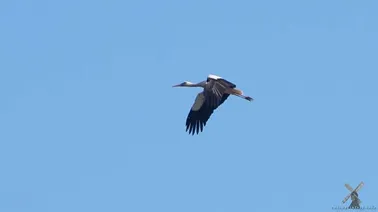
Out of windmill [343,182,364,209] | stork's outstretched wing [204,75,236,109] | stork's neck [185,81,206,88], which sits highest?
stork's neck [185,81,206,88]

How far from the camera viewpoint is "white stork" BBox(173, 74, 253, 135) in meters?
22.3

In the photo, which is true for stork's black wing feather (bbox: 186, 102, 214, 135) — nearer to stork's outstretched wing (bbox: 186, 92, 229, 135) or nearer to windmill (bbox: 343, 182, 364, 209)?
stork's outstretched wing (bbox: 186, 92, 229, 135)

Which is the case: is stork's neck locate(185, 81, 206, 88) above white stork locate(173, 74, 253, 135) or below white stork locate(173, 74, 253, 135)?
above

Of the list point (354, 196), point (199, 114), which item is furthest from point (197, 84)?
point (354, 196)

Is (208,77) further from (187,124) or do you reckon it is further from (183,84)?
(183,84)

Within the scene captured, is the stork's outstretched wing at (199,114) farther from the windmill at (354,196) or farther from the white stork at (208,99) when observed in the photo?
the windmill at (354,196)

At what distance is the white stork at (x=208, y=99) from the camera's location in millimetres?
22328

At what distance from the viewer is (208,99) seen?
22891 mm

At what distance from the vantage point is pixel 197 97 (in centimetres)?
2373

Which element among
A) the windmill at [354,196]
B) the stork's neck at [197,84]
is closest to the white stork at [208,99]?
the stork's neck at [197,84]

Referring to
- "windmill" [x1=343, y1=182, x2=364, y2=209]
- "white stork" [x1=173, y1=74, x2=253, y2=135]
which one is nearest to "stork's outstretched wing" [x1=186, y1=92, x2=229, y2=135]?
"white stork" [x1=173, y1=74, x2=253, y2=135]

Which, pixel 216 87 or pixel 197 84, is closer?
pixel 216 87

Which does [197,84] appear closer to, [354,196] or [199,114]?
[199,114]

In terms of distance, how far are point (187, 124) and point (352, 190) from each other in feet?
16.7
